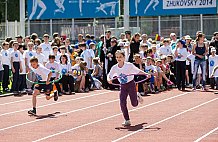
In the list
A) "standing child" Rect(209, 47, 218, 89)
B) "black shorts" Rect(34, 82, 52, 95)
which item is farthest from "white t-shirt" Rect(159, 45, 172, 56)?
"black shorts" Rect(34, 82, 52, 95)

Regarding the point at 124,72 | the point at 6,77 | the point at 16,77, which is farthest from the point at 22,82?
the point at 124,72

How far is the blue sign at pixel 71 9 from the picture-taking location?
42219 mm

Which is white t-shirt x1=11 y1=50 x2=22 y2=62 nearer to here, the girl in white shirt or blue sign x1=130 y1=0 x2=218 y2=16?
the girl in white shirt

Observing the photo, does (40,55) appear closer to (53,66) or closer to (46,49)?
(46,49)

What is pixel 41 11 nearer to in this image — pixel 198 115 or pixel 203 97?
pixel 203 97

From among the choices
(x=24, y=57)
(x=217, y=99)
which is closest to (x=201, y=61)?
(x=217, y=99)

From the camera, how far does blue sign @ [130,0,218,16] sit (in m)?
39.8

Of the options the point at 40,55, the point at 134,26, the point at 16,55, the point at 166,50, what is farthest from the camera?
the point at 134,26

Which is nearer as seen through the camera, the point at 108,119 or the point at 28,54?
Result: the point at 108,119

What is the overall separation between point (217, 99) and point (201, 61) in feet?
12.5

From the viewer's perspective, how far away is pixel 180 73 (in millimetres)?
25438

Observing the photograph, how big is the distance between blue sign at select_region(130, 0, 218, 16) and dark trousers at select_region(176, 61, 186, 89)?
48.1 feet

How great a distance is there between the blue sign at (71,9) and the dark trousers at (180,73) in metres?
16.8

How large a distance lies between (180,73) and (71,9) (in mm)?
19161
